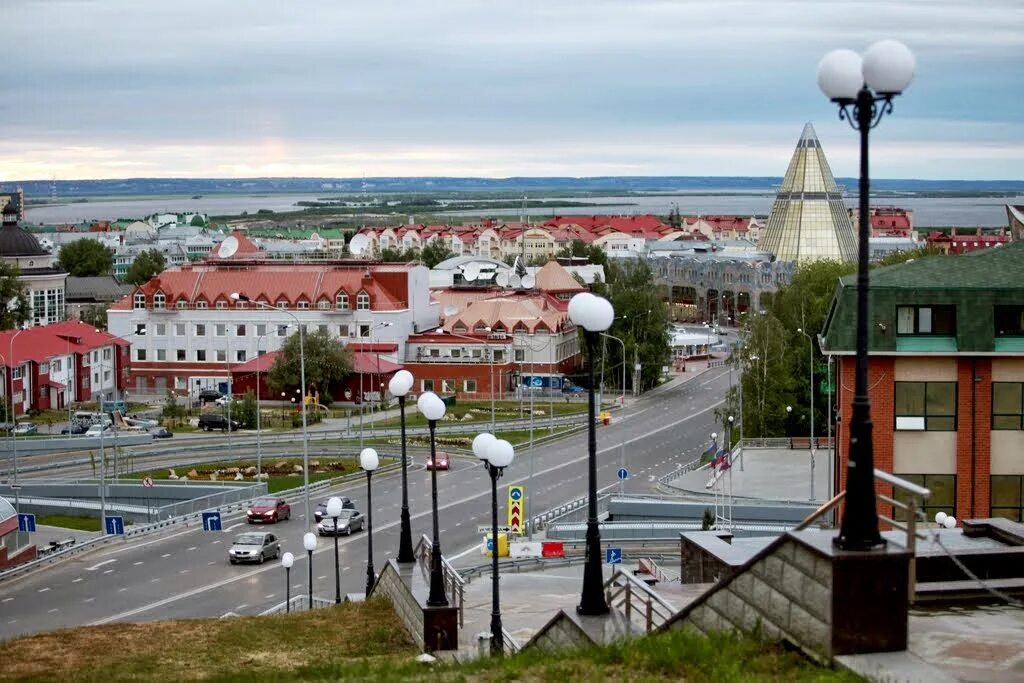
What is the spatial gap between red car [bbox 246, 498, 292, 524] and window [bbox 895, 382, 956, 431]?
933 inches

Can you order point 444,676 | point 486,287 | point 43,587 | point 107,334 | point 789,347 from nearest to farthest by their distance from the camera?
point 444,676, point 43,587, point 789,347, point 107,334, point 486,287

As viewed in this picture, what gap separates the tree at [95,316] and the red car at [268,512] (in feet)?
219

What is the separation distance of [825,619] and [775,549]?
84 cm

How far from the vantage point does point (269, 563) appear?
42.5m

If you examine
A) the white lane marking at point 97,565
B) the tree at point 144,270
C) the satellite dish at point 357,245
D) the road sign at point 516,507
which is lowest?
the white lane marking at point 97,565

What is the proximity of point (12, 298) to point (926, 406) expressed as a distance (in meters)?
90.1

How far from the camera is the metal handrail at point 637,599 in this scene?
14148 millimetres

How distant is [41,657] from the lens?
60.2 feet

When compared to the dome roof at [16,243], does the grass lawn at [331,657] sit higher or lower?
lower

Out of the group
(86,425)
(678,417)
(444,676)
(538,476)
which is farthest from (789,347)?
(444,676)

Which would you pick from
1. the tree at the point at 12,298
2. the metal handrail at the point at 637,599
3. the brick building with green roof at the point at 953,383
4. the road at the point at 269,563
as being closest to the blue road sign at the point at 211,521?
the road at the point at 269,563

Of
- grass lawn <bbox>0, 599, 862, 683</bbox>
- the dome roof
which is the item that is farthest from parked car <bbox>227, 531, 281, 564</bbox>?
the dome roof

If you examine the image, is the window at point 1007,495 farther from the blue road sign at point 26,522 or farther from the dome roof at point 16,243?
the dome roof at point 16,243

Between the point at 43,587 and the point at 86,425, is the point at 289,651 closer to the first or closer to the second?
the point at 43,587
